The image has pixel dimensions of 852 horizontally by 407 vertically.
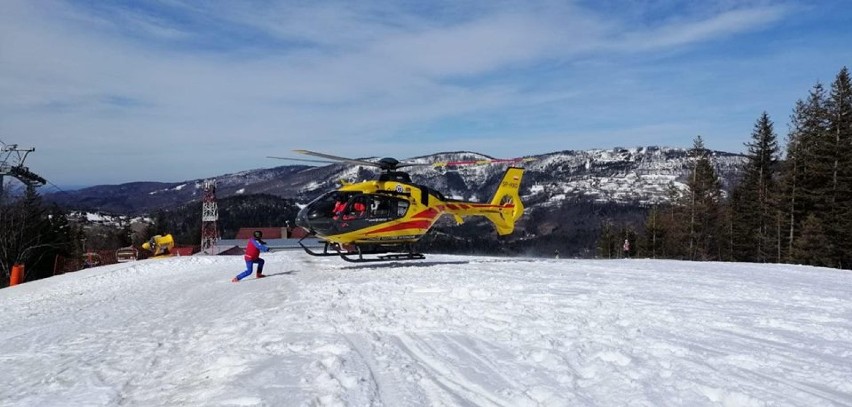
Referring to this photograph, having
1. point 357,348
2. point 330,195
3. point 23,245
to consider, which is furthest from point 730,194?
point 23,245

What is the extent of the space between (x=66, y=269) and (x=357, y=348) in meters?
35.9

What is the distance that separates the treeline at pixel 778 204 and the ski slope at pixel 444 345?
82.5 feet

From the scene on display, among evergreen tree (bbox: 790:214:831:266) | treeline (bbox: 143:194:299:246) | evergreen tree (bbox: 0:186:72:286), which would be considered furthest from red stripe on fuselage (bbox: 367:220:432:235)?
treeline (bbox: 143:194:299:246)

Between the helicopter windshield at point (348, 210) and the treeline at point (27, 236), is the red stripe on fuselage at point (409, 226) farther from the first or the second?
the treeline at point (27, 236)

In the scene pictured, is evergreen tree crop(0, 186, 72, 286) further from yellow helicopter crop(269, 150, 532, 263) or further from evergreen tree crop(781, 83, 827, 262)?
evergreen tree crop(781, 83, 827, 262)

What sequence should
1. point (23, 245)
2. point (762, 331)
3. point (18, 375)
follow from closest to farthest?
point (18, 375)
point (762, 331)
point (23, 245)

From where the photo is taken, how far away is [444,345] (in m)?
6.93

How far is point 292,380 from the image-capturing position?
208 inches

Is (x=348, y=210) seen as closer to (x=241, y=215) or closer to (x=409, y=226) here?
(x=409, y=226)

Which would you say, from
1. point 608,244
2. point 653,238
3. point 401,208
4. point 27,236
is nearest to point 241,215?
point 27,236

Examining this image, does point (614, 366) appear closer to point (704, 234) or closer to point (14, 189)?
point (704, 234)

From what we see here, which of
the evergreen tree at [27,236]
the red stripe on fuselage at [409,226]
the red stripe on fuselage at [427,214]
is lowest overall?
the evergreen tree at [27,236]

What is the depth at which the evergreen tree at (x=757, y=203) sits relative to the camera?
41906 millimetres

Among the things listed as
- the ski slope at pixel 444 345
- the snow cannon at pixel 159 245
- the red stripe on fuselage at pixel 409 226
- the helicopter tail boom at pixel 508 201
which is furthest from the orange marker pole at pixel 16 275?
the helicopter tail boom at pixel 508 201
